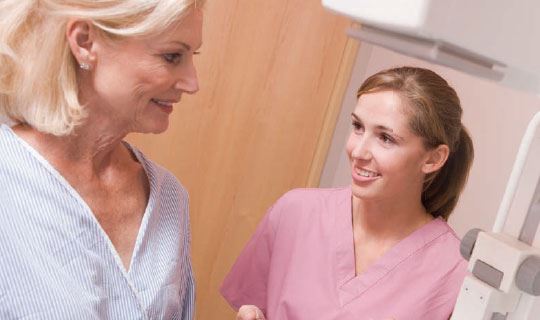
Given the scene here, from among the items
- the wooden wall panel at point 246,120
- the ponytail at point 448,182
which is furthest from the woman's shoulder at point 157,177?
the wooden wall panel at point 246,120

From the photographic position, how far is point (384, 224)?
4.99 ft

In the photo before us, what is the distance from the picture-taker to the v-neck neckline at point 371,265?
4.81ft

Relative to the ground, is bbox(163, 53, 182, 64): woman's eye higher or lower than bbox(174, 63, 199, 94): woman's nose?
higher

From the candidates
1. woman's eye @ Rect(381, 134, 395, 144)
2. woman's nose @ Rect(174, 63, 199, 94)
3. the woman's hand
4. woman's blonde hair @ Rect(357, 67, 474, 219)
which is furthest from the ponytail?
woman's nose @ Rect(174, 63, 199, 94)

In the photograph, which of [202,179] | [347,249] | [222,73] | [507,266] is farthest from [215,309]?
[507,266]

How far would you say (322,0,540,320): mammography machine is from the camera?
594 mm

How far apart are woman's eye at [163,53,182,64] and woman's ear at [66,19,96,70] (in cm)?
11

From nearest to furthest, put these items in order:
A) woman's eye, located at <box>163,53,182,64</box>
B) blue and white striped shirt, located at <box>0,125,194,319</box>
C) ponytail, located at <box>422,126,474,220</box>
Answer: blue and white striped shirt, located at <box>0,125,194,319</box> < woman's eye, located at <box>163,53,182,64</box> < ponytail, located at <box>422,126,474,220</box>

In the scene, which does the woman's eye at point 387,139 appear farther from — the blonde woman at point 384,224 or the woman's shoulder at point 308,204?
the woman's shoulder at point 308,204

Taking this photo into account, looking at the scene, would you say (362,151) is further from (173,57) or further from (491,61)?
(491,61)

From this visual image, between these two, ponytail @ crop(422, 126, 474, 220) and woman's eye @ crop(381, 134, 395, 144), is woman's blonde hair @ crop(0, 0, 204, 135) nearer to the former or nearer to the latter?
woman's eye @ crop(381, 134, 395, 144)

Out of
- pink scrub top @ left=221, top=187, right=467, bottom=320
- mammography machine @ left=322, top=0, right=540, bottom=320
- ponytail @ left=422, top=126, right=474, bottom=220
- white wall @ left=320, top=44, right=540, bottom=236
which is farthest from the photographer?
white wall @ left=320, top=44, right=540, bottom=236

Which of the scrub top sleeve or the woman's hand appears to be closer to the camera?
the woman's hand

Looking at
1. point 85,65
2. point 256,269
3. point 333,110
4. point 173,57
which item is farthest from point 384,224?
point 333,110
